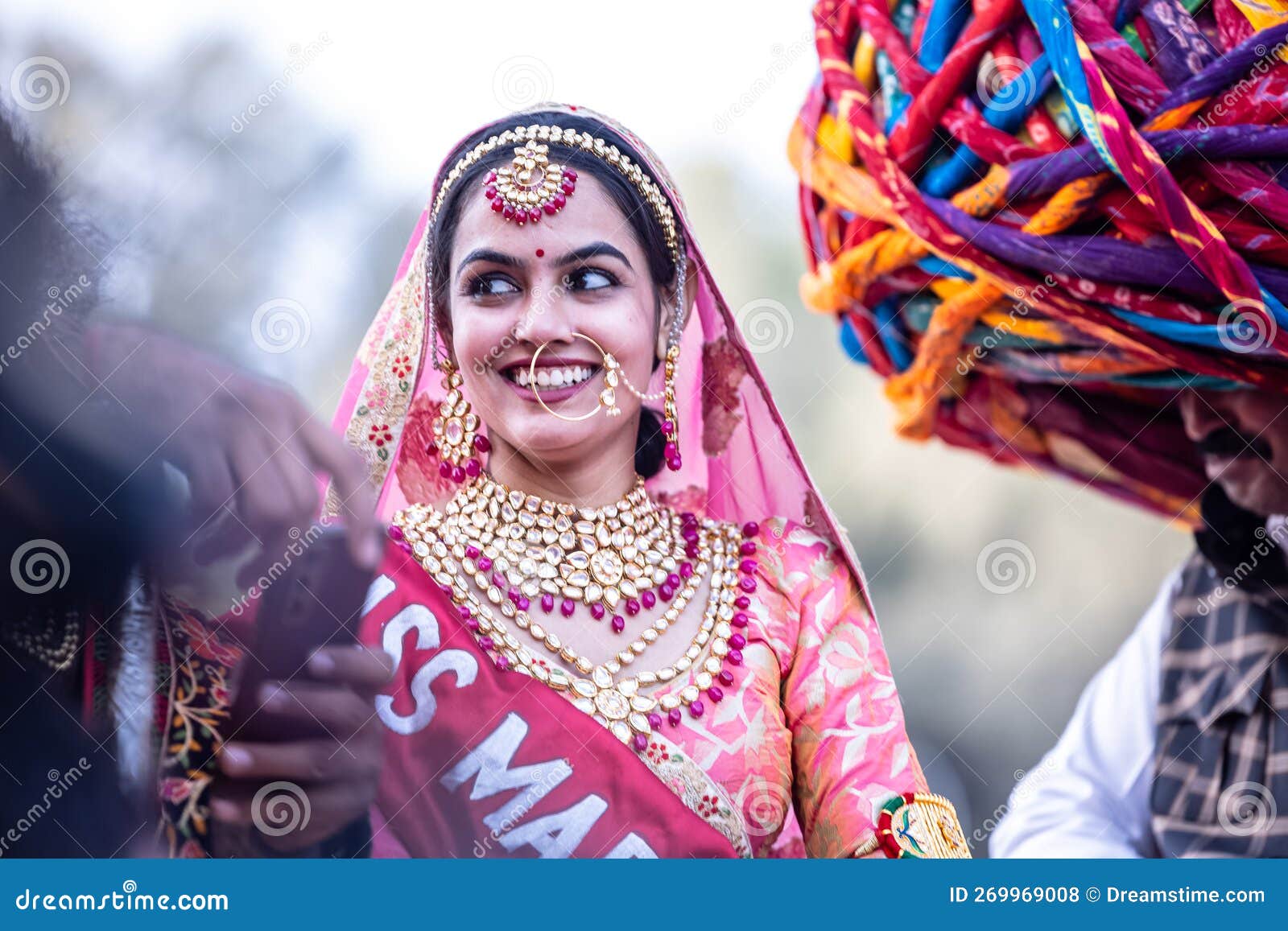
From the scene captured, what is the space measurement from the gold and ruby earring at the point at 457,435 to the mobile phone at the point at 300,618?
0.48 feet

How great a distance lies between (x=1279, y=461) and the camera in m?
1.61

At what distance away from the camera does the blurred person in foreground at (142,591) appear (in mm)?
1244

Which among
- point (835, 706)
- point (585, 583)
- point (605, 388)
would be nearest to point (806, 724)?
point (835, 706)

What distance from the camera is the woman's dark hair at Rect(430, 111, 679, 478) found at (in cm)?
134

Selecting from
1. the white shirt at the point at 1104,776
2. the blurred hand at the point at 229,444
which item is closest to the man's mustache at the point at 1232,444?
the white shirt at the point at 1104,776

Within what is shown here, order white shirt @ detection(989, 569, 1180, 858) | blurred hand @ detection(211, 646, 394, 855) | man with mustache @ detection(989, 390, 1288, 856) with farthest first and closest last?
white shirt @ detection(989, 569, 1180, 858), man with mustache @ detection(989, 390, 1288, 856), blurred hand @ detection(211, 646, 394, 855)

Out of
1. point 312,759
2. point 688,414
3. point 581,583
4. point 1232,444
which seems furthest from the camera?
point 1232,444

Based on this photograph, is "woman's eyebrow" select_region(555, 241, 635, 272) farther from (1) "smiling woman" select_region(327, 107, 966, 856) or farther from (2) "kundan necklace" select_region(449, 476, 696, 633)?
(2) "kundan necklace" select_region(449, 476, 696, 633)

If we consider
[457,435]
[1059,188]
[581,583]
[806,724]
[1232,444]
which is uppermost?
[1059,188]

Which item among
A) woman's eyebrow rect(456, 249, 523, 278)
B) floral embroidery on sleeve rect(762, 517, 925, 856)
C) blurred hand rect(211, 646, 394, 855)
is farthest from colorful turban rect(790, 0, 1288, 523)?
blurred hand rect(211, 646, 394, 855)

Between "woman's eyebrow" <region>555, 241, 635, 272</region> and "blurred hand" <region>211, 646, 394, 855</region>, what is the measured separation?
430 millimetres

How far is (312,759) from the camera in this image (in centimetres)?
125

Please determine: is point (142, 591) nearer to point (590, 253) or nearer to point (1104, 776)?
point (590, 253)

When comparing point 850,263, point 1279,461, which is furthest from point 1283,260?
point 850,263
